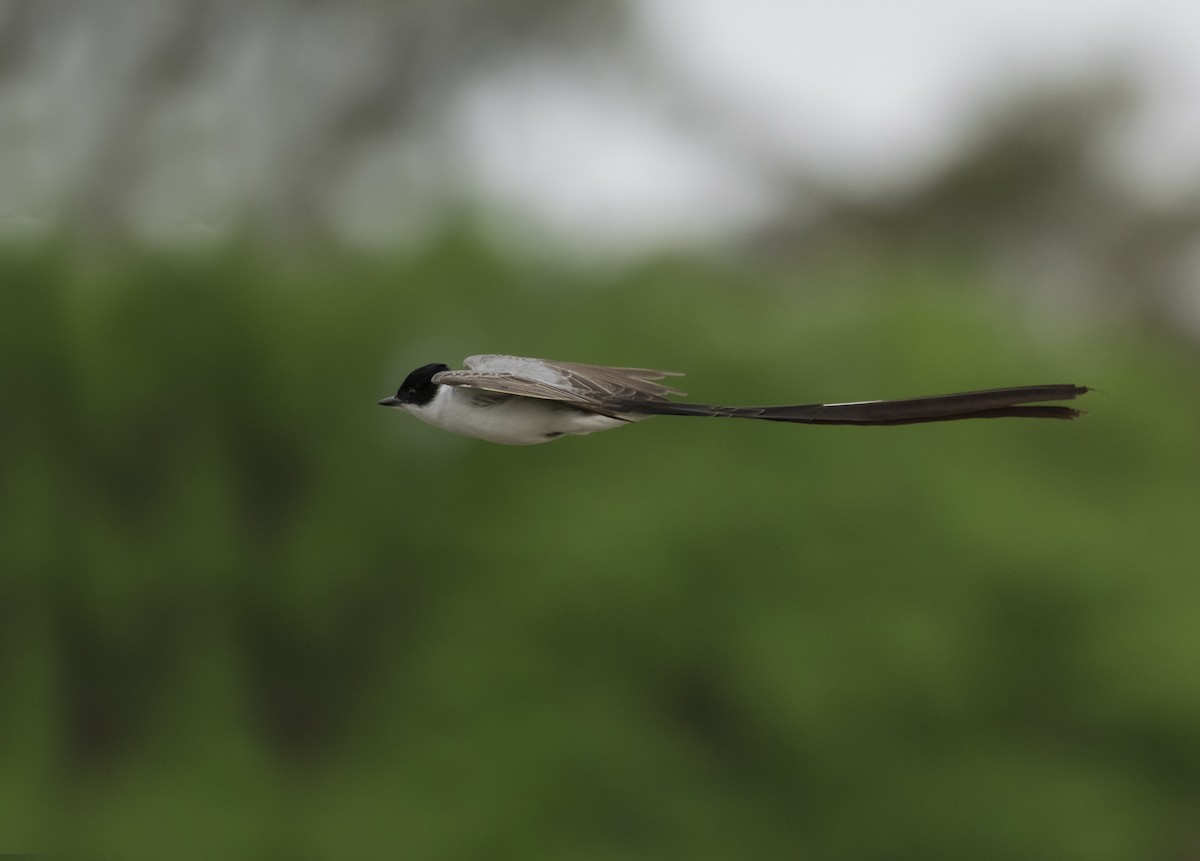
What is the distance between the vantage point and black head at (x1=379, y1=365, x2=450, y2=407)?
1.21 meters

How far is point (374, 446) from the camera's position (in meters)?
4.20

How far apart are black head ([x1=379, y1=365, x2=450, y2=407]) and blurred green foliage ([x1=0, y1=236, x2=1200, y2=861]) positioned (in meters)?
2.79

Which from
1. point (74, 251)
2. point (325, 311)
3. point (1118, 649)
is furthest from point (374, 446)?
point (1118, 649)

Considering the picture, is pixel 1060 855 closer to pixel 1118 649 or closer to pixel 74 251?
pixel 1118 649

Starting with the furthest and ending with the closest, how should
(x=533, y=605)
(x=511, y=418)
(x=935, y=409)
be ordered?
(x=533, y=605) → (x=511, y=418) → (x=935, y=409)

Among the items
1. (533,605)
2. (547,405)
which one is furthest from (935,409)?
(533,605)

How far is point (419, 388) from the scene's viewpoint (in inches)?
48.0

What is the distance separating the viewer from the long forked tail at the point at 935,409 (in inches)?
34.7

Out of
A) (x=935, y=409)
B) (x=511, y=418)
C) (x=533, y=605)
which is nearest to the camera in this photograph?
(x=935, y=409)

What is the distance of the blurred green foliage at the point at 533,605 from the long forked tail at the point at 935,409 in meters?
3.08

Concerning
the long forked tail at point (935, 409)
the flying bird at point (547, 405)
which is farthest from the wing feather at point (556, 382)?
the long forked tail at point (935, 409)

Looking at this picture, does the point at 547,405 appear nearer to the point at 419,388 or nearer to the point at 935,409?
the point at 419,388

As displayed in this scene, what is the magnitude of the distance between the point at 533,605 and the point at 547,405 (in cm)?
298

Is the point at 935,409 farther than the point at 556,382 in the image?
No
